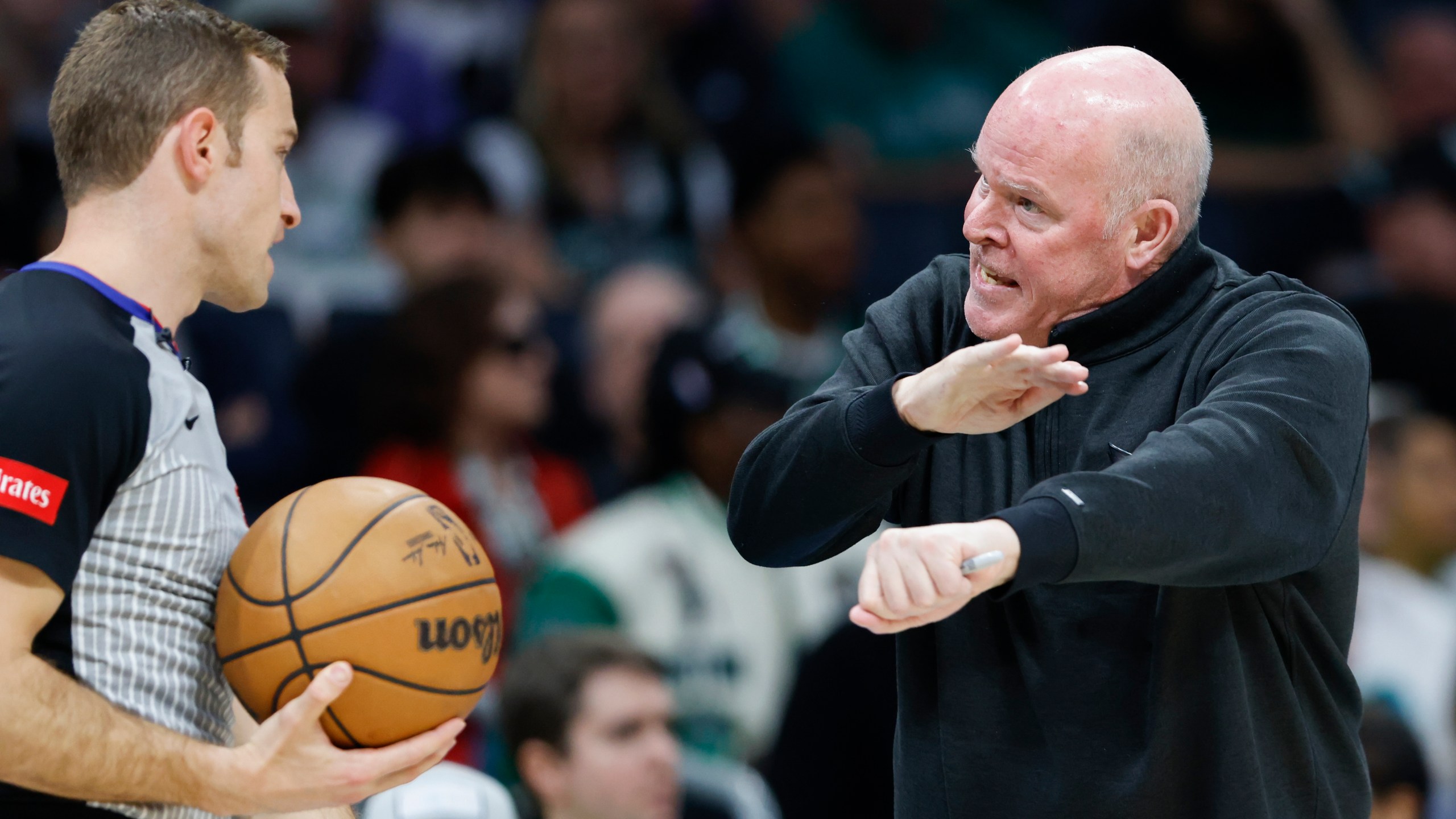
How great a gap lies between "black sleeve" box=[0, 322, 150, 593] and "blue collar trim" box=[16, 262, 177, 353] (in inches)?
4.6

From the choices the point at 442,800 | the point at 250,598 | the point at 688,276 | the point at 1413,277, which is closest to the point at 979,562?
the point at 250,598

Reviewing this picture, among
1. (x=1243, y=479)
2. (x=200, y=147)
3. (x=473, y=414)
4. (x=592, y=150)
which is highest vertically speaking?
(x=200, y=147)

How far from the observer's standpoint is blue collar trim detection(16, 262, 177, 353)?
112 inches

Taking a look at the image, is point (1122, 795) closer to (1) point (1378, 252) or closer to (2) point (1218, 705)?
(2) point (1218, 705)

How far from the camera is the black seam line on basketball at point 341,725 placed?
2852 millimetres

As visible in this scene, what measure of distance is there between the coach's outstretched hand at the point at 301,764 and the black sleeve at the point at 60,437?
42 cm

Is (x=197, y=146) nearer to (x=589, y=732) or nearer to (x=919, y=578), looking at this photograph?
(x=919, y=578)

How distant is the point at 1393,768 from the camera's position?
5547 millimetres

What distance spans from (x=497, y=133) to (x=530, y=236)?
59 centimetres

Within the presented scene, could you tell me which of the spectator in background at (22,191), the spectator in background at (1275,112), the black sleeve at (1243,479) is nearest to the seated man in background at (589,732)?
the black sleeve at (1243,479)

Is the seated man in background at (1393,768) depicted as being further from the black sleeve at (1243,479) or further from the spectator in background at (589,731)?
the black sleeve at (1243,479)

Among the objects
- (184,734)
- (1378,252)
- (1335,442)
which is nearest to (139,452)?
(184,734)

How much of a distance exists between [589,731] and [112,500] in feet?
8.89

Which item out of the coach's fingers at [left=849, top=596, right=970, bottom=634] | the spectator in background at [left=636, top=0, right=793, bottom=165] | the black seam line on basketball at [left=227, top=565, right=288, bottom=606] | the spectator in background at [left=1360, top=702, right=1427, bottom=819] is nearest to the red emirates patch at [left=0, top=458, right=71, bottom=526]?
the black seam line on basketball at [left=227, top=565, right=288, bottom=606]
